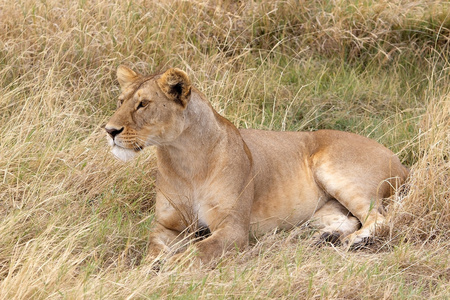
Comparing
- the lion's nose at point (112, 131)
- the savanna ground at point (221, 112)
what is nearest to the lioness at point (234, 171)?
the lion's nose at point (112, 131)

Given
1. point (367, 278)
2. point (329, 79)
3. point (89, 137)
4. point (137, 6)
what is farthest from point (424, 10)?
point (367, 278)

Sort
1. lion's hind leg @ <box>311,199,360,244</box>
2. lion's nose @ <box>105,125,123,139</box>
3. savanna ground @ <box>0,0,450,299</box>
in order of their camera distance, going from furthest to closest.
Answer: lion's hind leg @ <box>311,199,360,244</box>
lion's nose @ <box>105,125,123,139</box>
savanna ground @ <box>0,0,450,299</box>

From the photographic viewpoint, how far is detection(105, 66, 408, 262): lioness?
3.82m

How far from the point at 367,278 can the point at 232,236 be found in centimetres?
75

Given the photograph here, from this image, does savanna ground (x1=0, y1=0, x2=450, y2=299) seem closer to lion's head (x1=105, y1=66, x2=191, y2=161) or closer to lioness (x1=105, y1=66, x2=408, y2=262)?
lioness (x1=105, y1=66, x2=408, y2=262)

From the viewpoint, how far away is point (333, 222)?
447 centimetres

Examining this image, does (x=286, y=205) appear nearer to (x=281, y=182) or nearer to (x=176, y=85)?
(x=281, y=182)

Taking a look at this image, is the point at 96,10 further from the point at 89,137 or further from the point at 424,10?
the point at 424,10

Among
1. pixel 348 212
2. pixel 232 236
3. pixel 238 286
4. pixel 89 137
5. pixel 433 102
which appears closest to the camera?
pixel 238 286

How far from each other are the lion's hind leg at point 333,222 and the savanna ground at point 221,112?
0.13m

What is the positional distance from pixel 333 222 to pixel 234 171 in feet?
2.41

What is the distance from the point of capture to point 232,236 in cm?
391

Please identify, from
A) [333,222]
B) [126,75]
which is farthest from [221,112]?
[126,75]

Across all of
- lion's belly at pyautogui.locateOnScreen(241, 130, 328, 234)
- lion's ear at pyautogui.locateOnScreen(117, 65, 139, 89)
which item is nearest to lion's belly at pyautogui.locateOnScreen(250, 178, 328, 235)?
lion's belly at pyautogui.locateOnScreen(241, 130, 328, 234)
